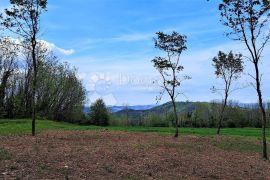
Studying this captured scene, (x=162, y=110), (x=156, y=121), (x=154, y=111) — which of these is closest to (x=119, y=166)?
(x=156, y=121)

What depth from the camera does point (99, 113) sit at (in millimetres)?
69500

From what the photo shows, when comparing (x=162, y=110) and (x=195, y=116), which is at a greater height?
(x=162, y=110)

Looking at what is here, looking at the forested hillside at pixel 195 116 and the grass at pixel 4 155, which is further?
the forested hillside at pixel 195 116

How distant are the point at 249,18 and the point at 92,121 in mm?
51315

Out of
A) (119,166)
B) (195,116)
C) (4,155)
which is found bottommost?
(119,166)

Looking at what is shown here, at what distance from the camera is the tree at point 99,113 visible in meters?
69.4

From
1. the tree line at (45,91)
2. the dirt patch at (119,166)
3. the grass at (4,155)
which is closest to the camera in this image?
the dirt patch at (119,166)

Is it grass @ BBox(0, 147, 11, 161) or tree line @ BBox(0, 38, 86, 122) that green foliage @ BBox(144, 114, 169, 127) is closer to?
tree line @ BBox(0, 38, 86, 122)

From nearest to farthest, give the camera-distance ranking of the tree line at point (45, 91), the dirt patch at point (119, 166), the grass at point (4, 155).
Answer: the dirt patch at point (119, 166) < the grass at point (4, 155) < the tree line at point (45, 91)

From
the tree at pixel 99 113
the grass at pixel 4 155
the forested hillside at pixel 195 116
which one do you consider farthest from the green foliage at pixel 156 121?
the grass at pixel 4 155

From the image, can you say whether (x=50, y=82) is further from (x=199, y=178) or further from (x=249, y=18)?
(x=199, y=178)

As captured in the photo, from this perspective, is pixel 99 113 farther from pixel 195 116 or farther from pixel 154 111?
pixel 195 116

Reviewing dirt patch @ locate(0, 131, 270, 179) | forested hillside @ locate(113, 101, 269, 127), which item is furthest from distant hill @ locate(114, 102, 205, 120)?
dirt patch @ locate(0, 131, 270, 179)

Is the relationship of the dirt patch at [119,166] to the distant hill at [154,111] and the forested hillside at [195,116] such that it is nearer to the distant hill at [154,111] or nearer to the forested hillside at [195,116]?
the forested hillside at [195,116]
